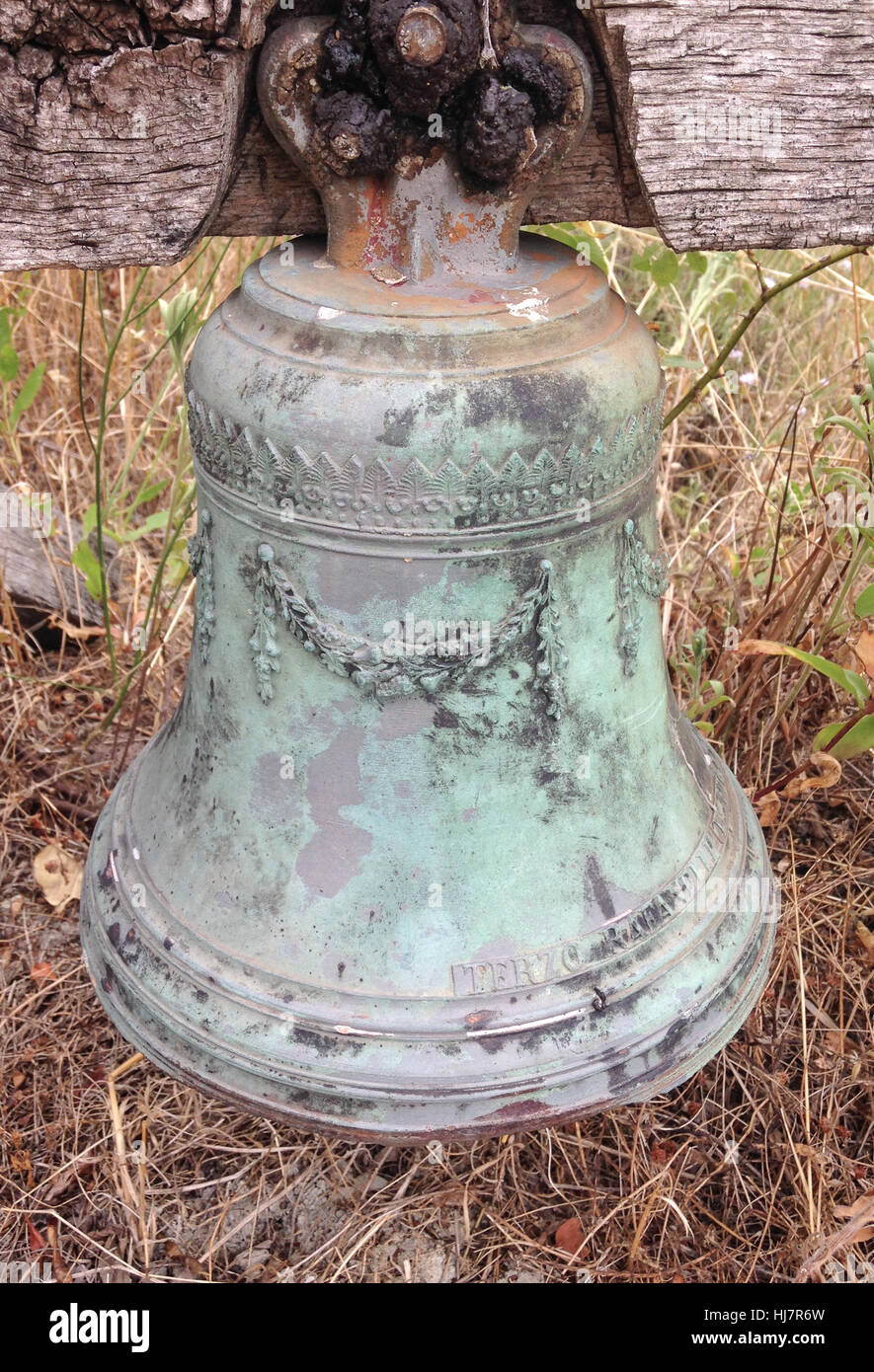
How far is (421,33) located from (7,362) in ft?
4.78

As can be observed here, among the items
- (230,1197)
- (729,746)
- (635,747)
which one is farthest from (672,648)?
(230,1197)

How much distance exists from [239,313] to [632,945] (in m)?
0.81

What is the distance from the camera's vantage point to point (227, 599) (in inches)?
52.6

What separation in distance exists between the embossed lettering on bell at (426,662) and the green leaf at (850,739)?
506 millimetres

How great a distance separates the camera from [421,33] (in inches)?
42.5

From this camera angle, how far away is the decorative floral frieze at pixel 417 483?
116 cm

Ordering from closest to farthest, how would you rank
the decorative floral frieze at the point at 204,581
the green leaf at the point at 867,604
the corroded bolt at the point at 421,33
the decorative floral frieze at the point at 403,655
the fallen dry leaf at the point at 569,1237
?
the corroded bolt at the point at 421,33, the decorative floral frieze at the point at 403,655, the decorative floral frieze at the point at 204,581, the green leaf at the point at 867,604, the fallen dry leaf at the point at 569,1237

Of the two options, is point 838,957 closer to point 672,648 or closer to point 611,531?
point 672,648

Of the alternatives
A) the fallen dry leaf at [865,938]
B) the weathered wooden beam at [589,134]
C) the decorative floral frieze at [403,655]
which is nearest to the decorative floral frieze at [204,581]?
the decorative floral frieze at [403,655]

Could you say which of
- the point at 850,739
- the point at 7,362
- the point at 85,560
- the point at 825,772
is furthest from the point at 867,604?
the point at 7,362

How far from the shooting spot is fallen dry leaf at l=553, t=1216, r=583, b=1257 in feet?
5.79

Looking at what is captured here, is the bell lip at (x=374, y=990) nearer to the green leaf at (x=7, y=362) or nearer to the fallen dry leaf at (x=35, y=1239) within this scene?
the fallen dry leaf at (x=35, y=1239)

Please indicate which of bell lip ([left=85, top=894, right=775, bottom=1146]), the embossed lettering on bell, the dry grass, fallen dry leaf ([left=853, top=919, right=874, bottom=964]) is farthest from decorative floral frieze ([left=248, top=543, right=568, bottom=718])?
fallen dry leaf ([left=853, top=919, right=874, bottom=964])

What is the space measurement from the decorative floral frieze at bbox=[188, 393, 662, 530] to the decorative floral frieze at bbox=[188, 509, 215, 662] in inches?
4.1
